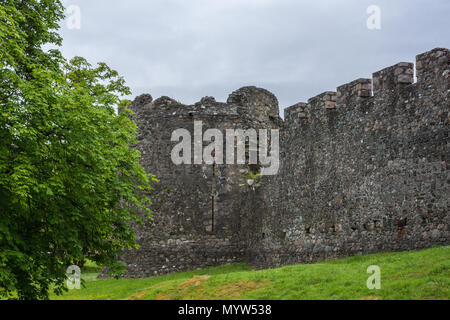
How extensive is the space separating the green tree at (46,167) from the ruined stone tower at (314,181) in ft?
24.6

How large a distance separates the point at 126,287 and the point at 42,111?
1164cm

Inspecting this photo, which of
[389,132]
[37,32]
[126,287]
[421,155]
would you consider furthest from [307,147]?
[37,32]

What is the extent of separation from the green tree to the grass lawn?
257 cm

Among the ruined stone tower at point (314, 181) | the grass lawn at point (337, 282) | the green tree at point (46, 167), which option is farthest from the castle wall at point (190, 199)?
the green tree at point (46, 167)

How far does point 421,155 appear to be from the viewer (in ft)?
57.3

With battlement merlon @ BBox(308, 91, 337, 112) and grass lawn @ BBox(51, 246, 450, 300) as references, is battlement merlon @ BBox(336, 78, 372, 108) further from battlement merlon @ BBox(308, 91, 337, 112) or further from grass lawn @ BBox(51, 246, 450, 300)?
grass lawn @ BBox(51, 246, 450, 300)

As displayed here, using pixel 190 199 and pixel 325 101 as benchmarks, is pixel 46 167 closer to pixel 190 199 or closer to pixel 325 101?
pixel 325 101

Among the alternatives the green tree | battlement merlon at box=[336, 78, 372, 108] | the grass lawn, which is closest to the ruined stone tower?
battlement merlon at box=[336, 78, 372, 108]

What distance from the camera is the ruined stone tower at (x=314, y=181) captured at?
1730 cm

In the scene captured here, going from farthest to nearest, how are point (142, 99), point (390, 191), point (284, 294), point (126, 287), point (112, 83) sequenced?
point (142, 99) → point (126, 287) → point (112, 83) → point (390, 191) → point (284, 294)

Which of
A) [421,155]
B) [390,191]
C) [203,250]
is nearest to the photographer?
[421,155]

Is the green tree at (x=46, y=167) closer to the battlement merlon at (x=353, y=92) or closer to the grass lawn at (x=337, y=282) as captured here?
the grass lawn at (x=337, y=282)

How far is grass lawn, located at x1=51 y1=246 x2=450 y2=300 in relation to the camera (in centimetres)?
1265
